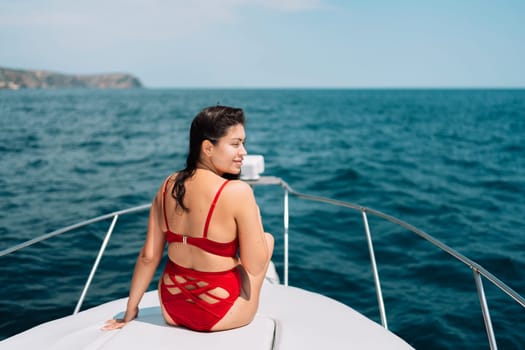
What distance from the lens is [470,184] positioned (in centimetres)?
1384

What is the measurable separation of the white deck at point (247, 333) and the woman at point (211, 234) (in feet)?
0.35

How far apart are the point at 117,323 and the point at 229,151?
1.05 m

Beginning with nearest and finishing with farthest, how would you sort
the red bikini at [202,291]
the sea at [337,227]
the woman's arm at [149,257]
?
the red bikini at [202,291] < the woman's arm at [149,257] < the sea at [337,227]

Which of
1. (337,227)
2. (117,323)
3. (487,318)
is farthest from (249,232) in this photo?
(337,227)

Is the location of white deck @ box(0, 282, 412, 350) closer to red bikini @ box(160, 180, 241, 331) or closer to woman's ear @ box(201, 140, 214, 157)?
red bikini @ box(160, 180, 241, 331)

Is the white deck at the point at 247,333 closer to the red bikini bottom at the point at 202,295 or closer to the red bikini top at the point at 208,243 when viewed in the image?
the red bikini bottom at the point at 202,295

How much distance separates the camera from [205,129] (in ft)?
6.58

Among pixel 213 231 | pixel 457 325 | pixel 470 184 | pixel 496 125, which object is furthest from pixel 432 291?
pixel 496 125

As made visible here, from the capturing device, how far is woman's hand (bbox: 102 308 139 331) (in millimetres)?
2285

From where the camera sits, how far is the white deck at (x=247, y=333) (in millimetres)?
2020

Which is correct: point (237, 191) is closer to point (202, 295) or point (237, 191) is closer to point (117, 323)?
point (202, 295)

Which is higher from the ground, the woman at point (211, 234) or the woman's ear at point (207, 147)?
the woman's ear at point (207, 147)

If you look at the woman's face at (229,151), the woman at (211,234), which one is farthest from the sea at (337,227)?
the woman's face at (229,151)

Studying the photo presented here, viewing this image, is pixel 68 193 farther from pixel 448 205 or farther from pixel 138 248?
pixel 448 205
